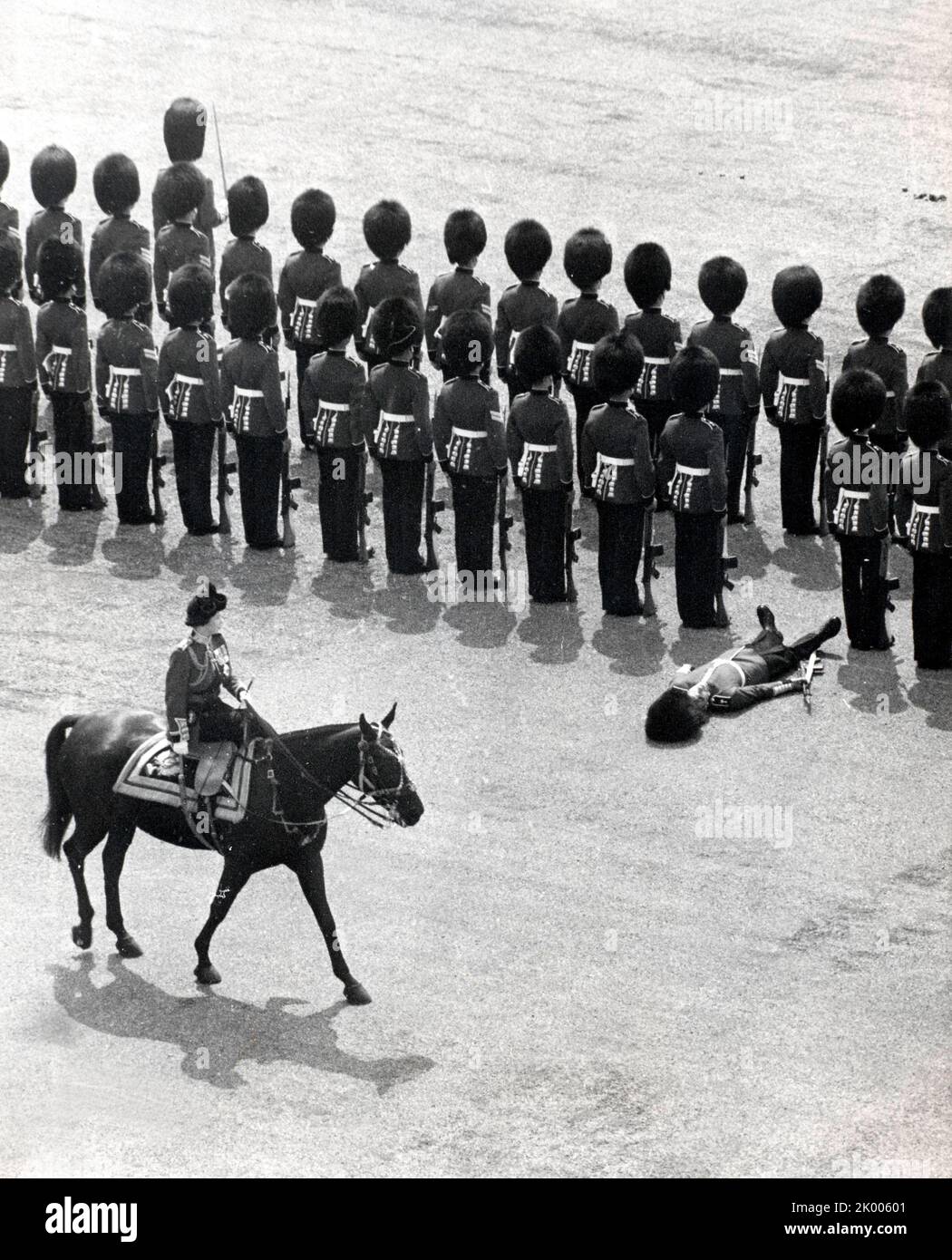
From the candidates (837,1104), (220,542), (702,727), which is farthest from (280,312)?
(837,1104)

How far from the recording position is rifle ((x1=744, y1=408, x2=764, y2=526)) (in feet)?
56.0

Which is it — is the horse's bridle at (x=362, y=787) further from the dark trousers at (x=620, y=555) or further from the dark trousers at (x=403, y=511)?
the dark trousers at (x=403, y=511)

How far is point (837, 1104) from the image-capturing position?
35.8ft

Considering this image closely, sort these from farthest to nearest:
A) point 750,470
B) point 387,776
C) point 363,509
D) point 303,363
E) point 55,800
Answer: point 303,363
point 750,470
point 363,509
point 55,800
point 387,776

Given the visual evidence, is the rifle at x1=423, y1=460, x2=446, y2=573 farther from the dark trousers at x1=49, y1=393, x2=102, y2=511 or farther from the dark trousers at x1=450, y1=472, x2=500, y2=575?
the dark trousers at x1=49, y1=393, x2=102, y2=511

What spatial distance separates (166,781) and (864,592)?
5047mm

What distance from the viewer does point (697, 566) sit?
1546 cm

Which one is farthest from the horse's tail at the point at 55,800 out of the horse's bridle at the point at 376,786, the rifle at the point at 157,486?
the rifle at the point at 157,486

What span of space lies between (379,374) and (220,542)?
158 cm

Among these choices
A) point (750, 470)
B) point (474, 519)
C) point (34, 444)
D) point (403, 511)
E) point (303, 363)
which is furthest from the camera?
point (303, 363)

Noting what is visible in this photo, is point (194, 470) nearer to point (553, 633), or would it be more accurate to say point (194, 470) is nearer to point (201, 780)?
point (553, 633)

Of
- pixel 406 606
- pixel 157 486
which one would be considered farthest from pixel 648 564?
pixel 157 486

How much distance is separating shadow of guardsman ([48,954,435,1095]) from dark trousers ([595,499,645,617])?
470cm

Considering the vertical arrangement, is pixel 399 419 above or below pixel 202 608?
below
